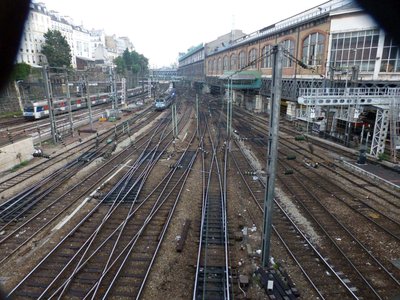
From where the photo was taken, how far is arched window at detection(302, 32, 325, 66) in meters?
26.1

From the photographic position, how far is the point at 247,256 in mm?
8453

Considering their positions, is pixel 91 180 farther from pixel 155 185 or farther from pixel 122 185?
pixel 155 185

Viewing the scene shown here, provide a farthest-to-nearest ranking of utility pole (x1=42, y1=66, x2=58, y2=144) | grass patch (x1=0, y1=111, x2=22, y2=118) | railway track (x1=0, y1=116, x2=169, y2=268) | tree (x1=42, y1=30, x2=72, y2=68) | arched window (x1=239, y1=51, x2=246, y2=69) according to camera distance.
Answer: tree (x1=42, y1=30, x2=72, y2=68), arched window (x1=239, y1=51, x2=246, y2=69), grass patch (x1=0, y1=111, x2=22, y2=118), utility pole (x1=42, y1=66, x2=58, y2=144), railway track (x1=0, y1=116, x2=169, y2=268)

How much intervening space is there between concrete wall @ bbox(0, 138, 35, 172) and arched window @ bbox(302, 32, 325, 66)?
22850 mm

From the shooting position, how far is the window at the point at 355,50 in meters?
21.8

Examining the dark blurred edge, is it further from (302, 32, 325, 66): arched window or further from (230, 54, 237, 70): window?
(230, 54, 237, 70): window

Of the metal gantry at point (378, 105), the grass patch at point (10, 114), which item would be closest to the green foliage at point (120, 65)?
the grass patch at point (10, 114)

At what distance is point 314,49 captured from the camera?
27.3 meters

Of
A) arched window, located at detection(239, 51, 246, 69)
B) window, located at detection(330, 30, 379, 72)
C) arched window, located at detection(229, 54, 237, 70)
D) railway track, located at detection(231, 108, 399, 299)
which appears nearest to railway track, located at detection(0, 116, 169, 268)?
railway track, located at detection(231, 108, 399, 299)

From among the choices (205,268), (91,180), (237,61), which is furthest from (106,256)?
(237,61)

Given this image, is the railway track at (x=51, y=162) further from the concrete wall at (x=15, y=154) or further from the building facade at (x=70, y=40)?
the building facade at (x=70, y=40)

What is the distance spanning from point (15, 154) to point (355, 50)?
81.7 ft

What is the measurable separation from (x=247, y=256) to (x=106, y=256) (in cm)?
401

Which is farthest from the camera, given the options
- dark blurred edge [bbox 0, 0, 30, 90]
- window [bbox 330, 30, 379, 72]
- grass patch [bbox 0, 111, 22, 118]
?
grass patch [bbox 0, 111, 22, 118]
